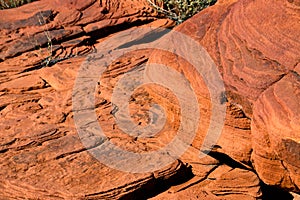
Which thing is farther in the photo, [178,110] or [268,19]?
[178,110]

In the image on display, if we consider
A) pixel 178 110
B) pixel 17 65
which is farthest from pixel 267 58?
pixel 17 65

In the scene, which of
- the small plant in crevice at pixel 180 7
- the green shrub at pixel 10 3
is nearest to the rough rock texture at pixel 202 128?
the small plant in crevice at pixel 180 7

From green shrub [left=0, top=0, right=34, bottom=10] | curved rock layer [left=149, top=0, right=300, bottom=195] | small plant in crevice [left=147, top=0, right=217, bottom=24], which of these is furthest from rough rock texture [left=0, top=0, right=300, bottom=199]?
green shrub [left=0, top=0, right=34, bottom=10]

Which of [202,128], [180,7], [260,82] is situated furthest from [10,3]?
[260,82]

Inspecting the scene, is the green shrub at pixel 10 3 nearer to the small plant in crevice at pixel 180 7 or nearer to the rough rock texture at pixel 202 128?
the small plant in crevice at pixel 180 7

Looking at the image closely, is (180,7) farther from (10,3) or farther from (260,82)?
(260,82)

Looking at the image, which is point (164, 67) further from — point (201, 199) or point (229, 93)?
point (201, 199)
